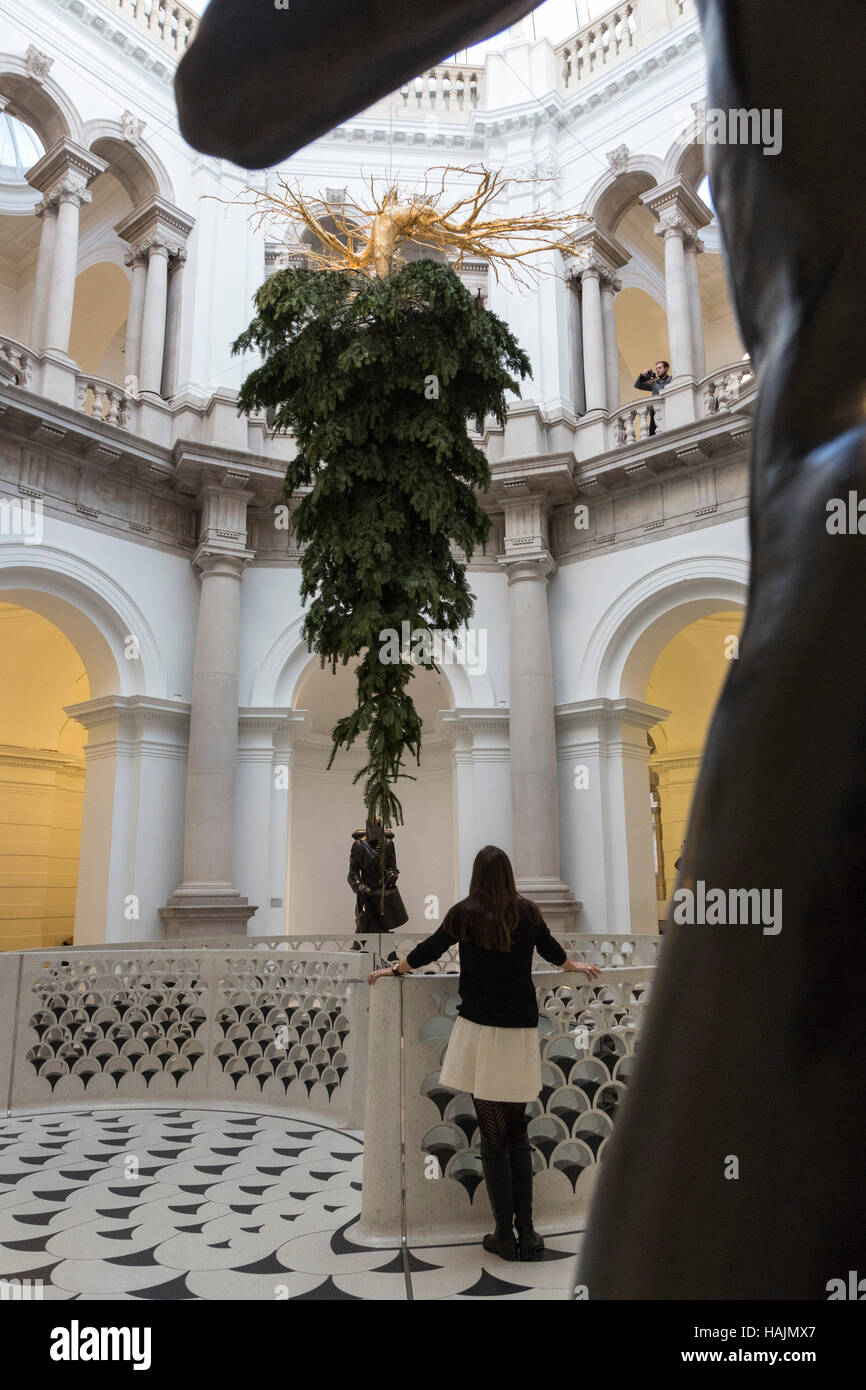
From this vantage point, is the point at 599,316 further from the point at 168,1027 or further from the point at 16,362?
the point at 168,1027

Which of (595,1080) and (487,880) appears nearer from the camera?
(487,880)

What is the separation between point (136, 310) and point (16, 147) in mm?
5895

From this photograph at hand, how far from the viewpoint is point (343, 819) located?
17281mm

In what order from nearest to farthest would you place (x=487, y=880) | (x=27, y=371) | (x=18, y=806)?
(x=487, y=880), (x=27, y=371), (x=18, y=806)

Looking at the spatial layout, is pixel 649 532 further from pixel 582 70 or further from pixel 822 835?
pixel 822 835

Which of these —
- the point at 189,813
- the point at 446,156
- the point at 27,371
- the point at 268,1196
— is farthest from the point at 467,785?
the point at 446,156

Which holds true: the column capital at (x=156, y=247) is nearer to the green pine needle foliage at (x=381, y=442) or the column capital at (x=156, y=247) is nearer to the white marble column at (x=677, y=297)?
the white marble column at (x=677, y=297)

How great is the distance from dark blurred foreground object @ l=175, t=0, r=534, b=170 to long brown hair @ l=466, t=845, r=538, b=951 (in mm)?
3192

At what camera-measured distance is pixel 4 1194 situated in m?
5.03

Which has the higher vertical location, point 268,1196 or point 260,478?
point 260,478

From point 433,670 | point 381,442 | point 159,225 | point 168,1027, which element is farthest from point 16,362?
point 168,1027

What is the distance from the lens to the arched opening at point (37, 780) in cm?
1650

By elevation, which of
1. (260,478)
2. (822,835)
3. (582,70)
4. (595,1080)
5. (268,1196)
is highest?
(582,70)
